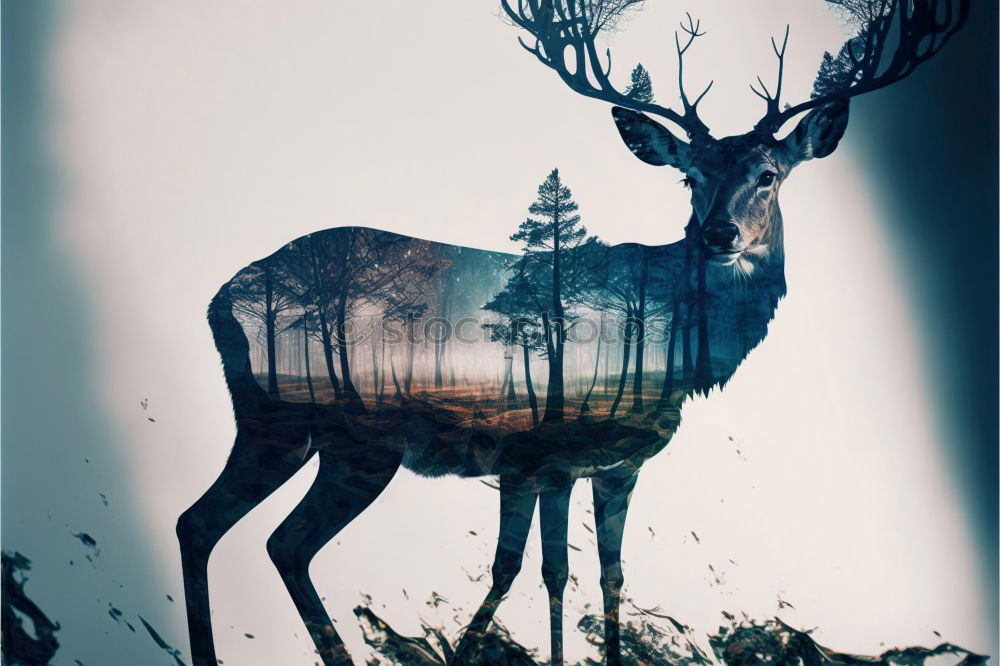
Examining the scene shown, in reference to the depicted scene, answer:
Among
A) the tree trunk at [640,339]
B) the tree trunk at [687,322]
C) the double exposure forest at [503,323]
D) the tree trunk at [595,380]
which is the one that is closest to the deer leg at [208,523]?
the double exposure forest at [503,323]

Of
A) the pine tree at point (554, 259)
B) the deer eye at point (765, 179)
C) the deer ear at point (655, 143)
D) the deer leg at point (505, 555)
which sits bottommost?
the deer leg at point (505, 555)

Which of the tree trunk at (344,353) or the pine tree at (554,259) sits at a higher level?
the pine tree at (554,259)

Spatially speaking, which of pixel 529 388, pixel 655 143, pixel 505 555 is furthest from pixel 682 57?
pixel 505 555

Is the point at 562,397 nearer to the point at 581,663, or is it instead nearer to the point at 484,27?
the point at 581,663

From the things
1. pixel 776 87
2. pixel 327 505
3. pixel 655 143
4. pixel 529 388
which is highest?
pixel 776 87

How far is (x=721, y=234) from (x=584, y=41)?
0.72 meters

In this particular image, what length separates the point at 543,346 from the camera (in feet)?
7.00

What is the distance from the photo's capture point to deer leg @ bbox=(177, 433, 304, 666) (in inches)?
84.1

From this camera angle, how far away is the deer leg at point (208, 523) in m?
2.14

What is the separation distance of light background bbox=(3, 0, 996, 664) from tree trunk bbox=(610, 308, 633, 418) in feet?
0.71

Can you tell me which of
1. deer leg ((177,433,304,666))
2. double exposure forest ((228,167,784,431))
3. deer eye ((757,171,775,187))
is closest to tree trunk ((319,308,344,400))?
double exposure forest ((228,167,784,431))

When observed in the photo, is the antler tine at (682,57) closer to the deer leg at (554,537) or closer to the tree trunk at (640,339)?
the tree trunk at (640,339)

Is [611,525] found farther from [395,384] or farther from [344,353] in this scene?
[344,353]

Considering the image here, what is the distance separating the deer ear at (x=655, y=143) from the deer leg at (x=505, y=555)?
106 centimetres
